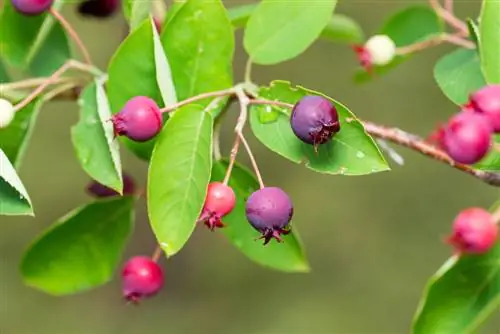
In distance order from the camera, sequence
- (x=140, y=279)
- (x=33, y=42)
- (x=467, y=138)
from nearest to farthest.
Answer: (x=467, y=138) < (x=140, y=279) < (x=33, y=42)

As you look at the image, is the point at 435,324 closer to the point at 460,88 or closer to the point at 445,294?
the point at 445,294

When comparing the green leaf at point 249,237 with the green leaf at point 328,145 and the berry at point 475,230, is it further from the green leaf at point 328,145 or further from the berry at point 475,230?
the berry at point 475,230

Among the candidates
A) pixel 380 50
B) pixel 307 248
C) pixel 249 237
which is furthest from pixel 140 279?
pixel 307 248

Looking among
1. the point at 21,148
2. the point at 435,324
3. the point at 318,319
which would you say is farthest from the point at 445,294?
the point at 318,319

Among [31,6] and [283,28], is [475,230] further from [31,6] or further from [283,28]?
[31,6]

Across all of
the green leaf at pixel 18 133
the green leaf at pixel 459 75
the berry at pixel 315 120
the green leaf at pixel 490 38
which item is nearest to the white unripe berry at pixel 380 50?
the green leaf at pixel 459 75
